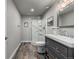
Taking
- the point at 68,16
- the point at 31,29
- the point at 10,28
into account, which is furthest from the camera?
the point at 31,29

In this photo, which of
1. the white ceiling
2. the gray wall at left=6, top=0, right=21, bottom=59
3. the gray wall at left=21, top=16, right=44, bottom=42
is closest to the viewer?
the gray wall at left=6, top=0, right=21, bottom=59

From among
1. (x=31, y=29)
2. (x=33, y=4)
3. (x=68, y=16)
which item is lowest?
(x=31, y=29)

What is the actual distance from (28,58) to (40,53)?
3.19ft

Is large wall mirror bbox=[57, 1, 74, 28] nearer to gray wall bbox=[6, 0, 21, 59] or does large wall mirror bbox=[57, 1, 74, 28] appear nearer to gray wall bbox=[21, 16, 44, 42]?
gray wall bbox=[6, 0, 21, 59]

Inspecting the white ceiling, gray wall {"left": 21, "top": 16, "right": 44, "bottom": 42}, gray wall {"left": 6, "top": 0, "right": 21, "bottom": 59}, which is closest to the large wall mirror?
the white ceiling

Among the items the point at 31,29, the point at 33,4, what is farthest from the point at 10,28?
the point at 31,29

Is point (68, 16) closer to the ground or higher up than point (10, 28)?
higher up

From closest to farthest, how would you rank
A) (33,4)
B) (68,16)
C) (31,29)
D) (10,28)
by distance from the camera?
(68,16), (10,28), (33,4), (31,29)

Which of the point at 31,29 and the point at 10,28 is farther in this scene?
the point at 31,29

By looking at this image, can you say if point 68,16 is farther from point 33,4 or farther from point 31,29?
point 31,29

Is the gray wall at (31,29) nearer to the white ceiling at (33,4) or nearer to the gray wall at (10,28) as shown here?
the white ceiling at (33,4)
